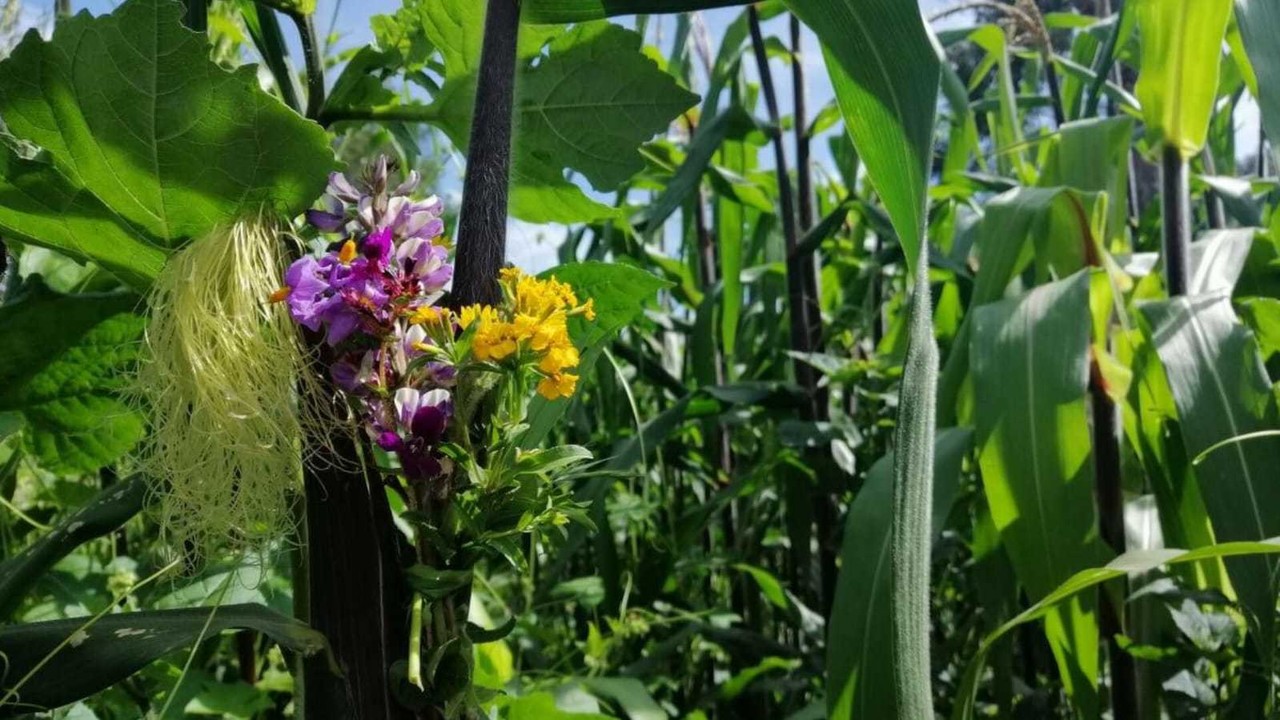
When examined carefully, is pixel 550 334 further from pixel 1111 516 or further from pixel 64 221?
pixel 1111 516

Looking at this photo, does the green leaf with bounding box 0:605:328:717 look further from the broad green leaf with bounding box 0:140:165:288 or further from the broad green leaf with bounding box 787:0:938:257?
the broad green leaf with bounding box 787:0:938:257

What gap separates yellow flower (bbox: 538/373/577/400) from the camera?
0.36 meters

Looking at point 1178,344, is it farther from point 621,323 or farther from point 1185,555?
point 621,323

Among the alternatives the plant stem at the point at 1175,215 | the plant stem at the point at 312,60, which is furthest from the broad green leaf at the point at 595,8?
the plant stem at the point at 1175,215

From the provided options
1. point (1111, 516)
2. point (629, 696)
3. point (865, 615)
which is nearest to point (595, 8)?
point (865, 615)

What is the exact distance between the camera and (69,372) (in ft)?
1.77

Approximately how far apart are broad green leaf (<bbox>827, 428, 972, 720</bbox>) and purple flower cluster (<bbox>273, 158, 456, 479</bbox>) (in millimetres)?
289

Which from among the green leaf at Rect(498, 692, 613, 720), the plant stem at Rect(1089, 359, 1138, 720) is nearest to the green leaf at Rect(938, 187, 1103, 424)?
the plant stem at Rect(1089, 359, 1138, 720)

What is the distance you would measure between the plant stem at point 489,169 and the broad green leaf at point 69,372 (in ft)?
0.64

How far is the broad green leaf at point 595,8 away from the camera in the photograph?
40 centimetres

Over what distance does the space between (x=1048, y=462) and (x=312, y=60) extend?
0.52 m

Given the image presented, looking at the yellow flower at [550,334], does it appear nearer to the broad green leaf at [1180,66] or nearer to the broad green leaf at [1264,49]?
the broad green leaf at [1264,49]

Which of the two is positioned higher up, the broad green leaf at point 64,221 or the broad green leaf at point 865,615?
the broad green leaf at point 64,221

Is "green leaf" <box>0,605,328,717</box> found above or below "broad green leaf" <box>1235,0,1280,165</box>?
below
